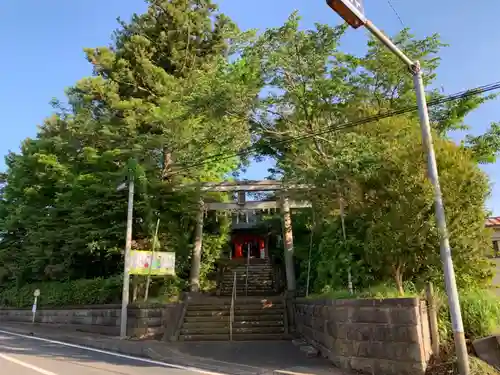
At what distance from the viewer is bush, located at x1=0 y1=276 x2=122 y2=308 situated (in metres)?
18.4

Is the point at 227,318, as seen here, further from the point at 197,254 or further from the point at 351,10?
the point at 351,10

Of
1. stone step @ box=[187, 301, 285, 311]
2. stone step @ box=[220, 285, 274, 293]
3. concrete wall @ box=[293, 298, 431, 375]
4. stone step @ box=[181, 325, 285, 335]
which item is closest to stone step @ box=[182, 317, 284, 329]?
stone step @ box=[181, 325, 285, 335]

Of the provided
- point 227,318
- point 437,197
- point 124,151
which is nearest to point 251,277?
point 227,318

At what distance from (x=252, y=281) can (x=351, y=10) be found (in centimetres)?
Result: 1990

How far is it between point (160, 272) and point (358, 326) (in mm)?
9356

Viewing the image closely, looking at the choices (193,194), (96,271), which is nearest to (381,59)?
(193,194)

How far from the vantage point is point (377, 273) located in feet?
31.2

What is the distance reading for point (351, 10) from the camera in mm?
5055

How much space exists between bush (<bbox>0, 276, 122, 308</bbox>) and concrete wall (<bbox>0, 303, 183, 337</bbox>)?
39cm

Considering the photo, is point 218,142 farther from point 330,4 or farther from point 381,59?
point 330,4

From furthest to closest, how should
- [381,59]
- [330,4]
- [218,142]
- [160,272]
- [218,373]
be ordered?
1. [160,272]
2. [218,142]
3. [381,59]
4. [218,373]
5. [330,4]

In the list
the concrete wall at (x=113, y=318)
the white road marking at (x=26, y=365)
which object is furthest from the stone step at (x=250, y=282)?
the white road marking at (x=26, y=365)

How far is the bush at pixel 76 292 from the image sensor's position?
18.4 metres

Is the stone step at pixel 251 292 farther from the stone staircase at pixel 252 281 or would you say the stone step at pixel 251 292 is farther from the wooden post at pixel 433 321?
the wooden post at pixel 433 321
